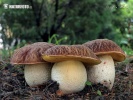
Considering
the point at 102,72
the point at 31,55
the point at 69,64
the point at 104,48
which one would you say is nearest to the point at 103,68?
the point at 102,72

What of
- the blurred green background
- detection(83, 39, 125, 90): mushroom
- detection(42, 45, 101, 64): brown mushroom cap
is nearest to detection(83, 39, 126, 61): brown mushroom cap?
detection(83, 39, 125, 90): mushroom

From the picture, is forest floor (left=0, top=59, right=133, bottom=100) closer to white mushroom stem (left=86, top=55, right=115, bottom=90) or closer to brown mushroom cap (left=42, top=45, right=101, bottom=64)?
white mushroom stem (left=86, top=55, right=115, bottom=90)

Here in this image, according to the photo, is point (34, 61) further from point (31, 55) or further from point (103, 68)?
point (103, 68)

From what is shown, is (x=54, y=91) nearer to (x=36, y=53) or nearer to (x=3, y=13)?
(x=36, y=53)

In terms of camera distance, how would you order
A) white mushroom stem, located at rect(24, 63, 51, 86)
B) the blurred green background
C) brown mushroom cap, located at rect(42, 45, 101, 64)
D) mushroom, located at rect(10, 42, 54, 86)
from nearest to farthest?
1. brown mushroom cap, located at rect(42, 45, 101, 64)
2. mushroom, located at rect(10, 42, 54, 86)
3. white mushroom stem, located at rect(24, 63, 51, 86)
4. the blurred green background

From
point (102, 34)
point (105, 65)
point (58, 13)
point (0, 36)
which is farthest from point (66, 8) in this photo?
point (105, 65)

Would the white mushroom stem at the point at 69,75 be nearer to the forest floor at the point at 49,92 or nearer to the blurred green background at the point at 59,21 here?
the forest floor at the point at 49,92
